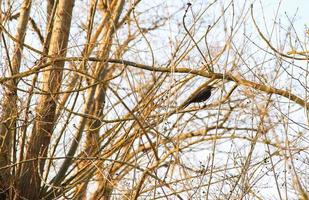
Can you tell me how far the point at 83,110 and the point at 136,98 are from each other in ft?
2.49

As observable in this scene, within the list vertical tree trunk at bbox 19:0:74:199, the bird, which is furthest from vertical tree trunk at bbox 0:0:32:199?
the bird

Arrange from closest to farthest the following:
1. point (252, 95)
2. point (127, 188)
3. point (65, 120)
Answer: point (252, 95), point (127, 188), point (65, 120)

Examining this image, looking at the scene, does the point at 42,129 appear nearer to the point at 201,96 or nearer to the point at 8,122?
the point at 8,122

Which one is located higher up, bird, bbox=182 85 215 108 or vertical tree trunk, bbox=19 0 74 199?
bird, bbox=182 85 215 108

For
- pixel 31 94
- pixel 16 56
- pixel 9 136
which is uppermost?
pixel 16 56

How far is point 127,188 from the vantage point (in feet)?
16.5

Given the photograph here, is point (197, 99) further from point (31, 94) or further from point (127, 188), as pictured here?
point (31, 94)

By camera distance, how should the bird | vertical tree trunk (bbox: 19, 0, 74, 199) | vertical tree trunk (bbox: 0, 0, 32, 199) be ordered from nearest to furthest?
1. vertical tree trunk (bbox: 0, 0, 32, 199)
2. vertical tree trunk (bbox: 19, 0, 74, 199)
3. the bird

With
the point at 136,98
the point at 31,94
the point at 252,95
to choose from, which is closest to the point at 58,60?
the point at 31,94

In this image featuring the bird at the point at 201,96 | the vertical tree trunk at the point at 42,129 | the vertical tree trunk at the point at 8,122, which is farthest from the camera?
the bird at the point at 201,96

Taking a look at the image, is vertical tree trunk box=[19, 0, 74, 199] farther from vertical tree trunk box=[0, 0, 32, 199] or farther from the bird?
the bird

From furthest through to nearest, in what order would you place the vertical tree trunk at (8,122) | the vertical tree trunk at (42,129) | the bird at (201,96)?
the bird at (201,96) → the vertical tree trunk at (42,129) → the vertical tree trunk at (8,122)

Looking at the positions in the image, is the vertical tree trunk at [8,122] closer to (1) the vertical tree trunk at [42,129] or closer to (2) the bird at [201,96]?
(1) the vertical tree trunk at [42,129]

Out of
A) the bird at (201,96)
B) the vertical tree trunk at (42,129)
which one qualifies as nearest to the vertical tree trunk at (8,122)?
the vertical tree trunk at (42,129)
